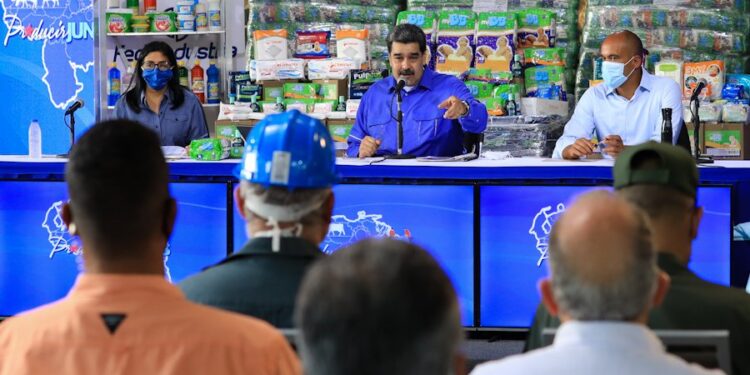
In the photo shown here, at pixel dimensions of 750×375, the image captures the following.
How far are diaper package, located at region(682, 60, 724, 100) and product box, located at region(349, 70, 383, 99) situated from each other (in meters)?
1.96

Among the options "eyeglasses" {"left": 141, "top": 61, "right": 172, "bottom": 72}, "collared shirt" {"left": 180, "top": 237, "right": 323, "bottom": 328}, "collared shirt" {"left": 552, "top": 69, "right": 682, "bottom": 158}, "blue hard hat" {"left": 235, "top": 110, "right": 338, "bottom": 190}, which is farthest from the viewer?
"eyeglasses" {"left": 141, "top": 61, "right": 172, "bottom": 72}

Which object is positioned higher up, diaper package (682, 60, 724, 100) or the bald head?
diaper package (682, 60, 724, 100)

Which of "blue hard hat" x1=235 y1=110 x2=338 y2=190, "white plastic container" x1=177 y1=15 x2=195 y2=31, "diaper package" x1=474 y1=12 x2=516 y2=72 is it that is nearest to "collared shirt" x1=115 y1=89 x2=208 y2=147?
"white plastic container" x1=177 y1=15 x2=195 y2=31

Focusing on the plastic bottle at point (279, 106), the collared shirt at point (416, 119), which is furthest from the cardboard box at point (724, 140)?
the plastic bottle at point (279, 106)

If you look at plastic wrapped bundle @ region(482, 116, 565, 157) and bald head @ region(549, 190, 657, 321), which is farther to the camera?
plastic wrapped bundle @ region(482, 116, 565, 157)

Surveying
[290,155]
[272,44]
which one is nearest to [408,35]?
[272,44]

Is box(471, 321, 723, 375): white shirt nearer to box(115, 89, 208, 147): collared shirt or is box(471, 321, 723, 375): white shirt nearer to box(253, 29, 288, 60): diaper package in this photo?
box(115, 89, 208, 147): collared shirt

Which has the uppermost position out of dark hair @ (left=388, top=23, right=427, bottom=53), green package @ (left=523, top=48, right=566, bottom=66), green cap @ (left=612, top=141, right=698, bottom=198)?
dark hair @ (left=388, top=23, right=427, bottom=53)

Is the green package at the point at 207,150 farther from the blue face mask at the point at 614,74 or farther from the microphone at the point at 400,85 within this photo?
the blue face mask at the point at 614,74

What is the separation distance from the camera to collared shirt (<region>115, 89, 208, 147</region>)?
268 inches

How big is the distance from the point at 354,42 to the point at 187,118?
147 centimetres

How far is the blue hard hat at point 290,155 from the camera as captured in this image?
256 centimetres

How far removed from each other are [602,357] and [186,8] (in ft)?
23.7

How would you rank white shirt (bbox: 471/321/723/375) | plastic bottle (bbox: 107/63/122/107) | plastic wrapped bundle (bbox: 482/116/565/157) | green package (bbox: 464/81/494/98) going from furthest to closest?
plastic bottle (bbox: 107/63/122/107) → green package (bbox: 464/81/494/98) → plastic wrapped bundle (bbox: 482/116/565/157) → white shirt (bbox: 471/321/723/375)
